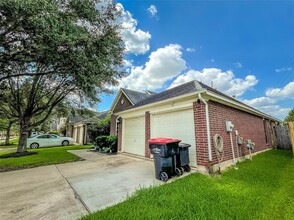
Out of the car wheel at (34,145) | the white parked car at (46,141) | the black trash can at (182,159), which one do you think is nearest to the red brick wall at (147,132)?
the black trash can at (182,159)

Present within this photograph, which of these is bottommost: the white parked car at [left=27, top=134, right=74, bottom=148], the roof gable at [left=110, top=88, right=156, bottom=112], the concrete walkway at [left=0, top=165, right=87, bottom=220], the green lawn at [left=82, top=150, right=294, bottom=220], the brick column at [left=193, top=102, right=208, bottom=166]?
the concrete walkway at [left=0, top=165, right=87, bottom=220]

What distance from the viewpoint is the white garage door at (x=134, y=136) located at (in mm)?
8289

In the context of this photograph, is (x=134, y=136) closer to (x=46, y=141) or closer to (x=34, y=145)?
(x=46, y=141)

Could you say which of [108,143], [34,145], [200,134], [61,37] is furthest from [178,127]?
[34,145]

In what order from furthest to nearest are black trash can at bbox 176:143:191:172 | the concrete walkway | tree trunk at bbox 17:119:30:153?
tree trunk at bbox 17:119:30:153 → black trash can at bbox 176:143:191:172 → the concrete walkway

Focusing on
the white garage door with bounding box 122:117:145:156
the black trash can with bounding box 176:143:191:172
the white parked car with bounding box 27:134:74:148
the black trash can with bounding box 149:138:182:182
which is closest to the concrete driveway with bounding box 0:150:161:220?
the black trash can with bounding box 149:138:182:182

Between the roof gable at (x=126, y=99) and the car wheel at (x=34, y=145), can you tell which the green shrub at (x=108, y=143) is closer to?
the roof gable at (x=126, y=99)

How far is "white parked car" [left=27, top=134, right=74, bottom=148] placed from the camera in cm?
1556

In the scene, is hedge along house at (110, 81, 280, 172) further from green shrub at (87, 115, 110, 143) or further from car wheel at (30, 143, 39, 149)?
car wheel at (30, 143, 39, 149)

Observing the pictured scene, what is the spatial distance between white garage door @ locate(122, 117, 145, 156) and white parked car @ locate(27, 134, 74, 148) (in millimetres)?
11764

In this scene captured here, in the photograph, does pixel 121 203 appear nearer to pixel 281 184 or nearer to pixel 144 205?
pixel 144 205

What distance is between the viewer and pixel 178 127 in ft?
20.3

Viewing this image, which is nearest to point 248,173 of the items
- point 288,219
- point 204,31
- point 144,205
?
point 288,219

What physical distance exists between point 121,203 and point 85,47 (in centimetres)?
549
